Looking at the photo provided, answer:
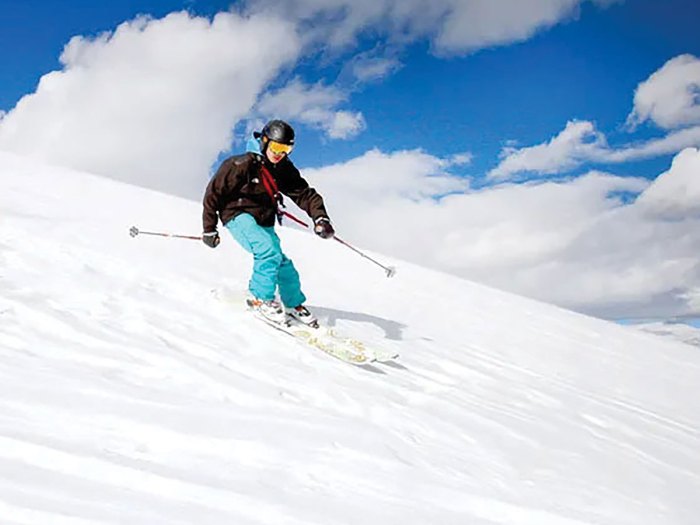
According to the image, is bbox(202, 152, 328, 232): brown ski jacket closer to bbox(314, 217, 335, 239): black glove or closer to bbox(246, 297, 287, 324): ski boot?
bbox(314, 217, 335, 239): black glove

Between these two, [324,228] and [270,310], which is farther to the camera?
[324,228]

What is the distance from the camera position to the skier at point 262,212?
6.62 meters

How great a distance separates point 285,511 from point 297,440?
89cm

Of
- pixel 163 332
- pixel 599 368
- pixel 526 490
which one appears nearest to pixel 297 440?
pixel 526 490

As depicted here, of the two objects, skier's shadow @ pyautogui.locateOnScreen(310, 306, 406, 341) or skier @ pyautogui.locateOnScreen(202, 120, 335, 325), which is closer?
skier @ pyautogui.locateOnScreen(202, 120, 335, 325)

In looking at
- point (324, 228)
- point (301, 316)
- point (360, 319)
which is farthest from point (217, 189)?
point (360, 319)

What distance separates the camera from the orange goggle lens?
6702mm

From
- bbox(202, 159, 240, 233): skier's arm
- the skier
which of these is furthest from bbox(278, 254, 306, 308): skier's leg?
bbox(202, 159, 240, 233): skier's arm

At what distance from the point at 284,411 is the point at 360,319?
15.4 ft

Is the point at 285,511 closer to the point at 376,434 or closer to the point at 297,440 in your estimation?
the point at 297,440

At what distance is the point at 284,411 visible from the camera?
158 inches

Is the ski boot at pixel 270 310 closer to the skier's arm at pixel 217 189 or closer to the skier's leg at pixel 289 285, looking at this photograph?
the skier's leg at pixel 289 285

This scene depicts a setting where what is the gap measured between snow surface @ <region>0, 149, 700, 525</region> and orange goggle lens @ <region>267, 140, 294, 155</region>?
1.79 metres

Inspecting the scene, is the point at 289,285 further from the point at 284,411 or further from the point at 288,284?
the point at 284,411
